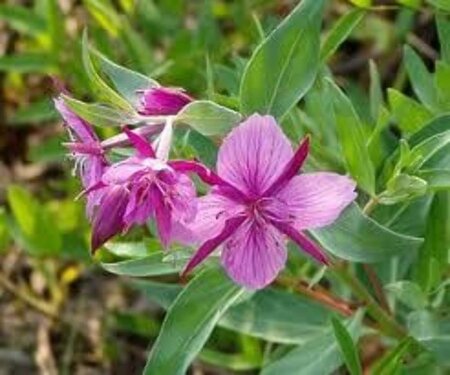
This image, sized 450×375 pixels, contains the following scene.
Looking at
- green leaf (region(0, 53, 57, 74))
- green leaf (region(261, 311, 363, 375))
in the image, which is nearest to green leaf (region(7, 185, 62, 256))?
green leaf (region(0, 53, 57, 74))

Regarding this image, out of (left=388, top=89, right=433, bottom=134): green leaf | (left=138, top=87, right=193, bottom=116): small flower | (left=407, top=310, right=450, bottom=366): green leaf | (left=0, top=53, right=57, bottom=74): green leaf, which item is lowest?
(left=407, top=310, right=450, bottom=366): green leaf

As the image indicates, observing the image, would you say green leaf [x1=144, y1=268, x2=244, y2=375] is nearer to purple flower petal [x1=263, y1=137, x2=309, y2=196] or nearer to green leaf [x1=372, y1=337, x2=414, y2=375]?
green leaf [x1=372, y1=337, x2=414, y2=375]

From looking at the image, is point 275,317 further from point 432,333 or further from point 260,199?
point 260,199

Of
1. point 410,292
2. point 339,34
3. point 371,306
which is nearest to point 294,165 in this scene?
point 339,34

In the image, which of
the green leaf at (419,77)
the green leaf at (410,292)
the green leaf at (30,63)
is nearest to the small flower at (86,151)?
the green leaf at (410,292)

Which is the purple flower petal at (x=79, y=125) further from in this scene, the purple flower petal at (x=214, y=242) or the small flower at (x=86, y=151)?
the purple flower petal at (x=214, y=242)

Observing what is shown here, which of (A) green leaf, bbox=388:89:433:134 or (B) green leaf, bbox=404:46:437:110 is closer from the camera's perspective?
(A) green leaf, bbox=388:89:433:134
